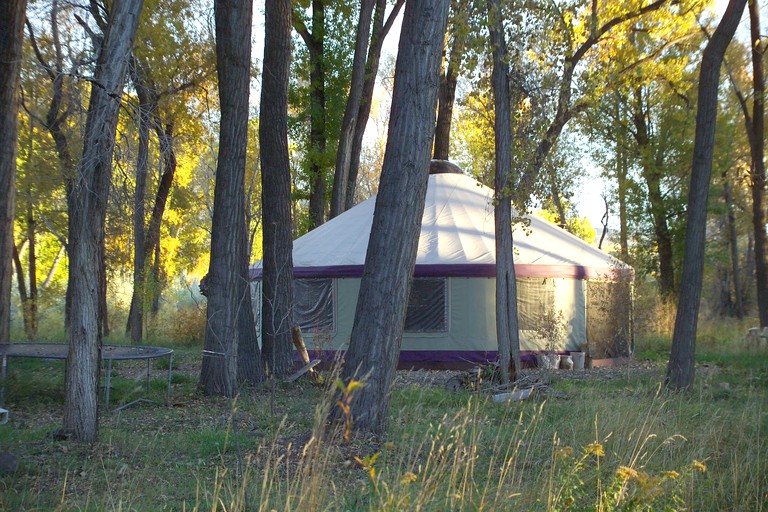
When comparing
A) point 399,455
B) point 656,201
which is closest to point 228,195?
point 399,455

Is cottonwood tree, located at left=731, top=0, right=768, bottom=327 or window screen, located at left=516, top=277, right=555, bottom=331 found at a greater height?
cottonwood tree, located at left=731, top=0, right=768, bottom=327

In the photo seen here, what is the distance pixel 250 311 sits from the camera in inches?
361

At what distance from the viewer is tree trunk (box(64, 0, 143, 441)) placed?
553 centimetres

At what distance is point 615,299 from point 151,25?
9.74 m

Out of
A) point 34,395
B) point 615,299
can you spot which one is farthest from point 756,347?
point 34,395

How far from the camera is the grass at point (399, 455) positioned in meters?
3.36

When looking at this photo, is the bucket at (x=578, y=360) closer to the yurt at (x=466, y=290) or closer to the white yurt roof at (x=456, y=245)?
the yurt at (x=466, y=290)

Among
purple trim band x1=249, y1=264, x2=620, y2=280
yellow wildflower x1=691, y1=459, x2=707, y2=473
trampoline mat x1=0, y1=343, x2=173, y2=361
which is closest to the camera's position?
yellow wildflower x1=691, y1=459, x2=707, y2=473

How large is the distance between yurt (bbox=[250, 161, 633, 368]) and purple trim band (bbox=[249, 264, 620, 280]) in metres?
0.02

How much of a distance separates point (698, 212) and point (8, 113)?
290 inches

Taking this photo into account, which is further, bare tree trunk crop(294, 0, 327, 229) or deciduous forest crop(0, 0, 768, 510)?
bare tree trunk crop(294, 0, 327, 229)

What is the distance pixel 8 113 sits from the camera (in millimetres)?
8141

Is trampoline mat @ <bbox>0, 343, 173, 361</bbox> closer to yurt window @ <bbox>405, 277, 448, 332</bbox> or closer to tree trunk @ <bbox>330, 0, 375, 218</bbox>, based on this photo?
yurt window @ <bbox>405, 277, 448, 332</bbox>

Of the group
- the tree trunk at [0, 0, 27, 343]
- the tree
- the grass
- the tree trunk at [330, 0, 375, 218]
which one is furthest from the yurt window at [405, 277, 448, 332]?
the tree trunk at [0, 0, 27, 343]
